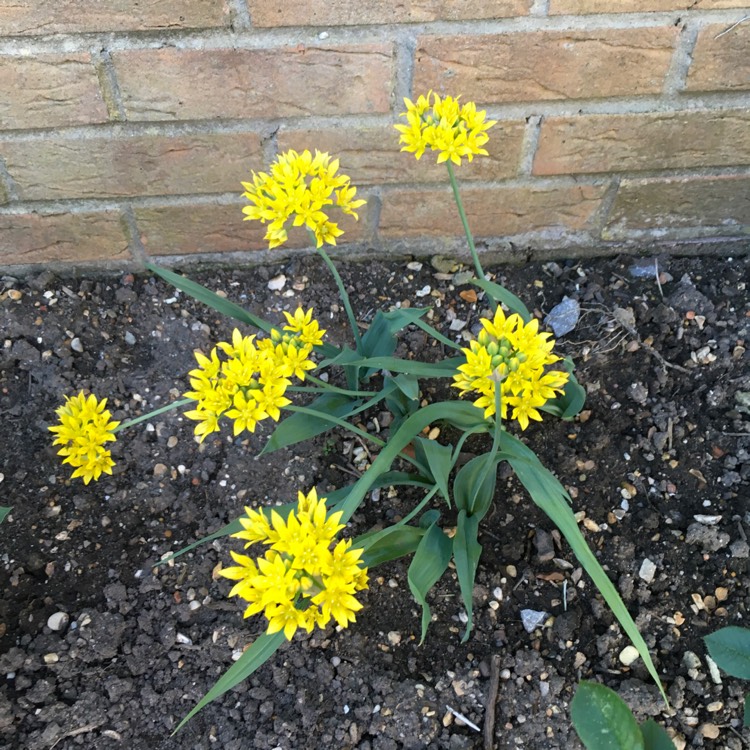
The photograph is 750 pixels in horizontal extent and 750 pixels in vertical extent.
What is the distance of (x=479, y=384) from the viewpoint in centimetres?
99

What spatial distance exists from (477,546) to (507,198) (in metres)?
0.88

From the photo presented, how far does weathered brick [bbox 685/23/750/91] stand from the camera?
1.41m

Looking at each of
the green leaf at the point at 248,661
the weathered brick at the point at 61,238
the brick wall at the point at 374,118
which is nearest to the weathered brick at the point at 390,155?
the brick wall at the point at 374,118

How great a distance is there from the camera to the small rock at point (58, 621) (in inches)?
52.5

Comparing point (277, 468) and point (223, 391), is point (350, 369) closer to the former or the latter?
point (277, 468)

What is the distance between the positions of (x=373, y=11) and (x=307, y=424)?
32.9 inches

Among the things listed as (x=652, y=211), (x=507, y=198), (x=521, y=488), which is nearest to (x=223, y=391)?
(x=521, y=488)

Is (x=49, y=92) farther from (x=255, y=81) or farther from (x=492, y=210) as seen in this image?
(x=492, y=210)

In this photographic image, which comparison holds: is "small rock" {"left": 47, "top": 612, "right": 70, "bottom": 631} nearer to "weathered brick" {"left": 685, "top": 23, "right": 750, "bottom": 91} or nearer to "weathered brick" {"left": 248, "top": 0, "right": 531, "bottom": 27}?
"weathered brick" {"left": 248, "top": 0, "right": 531, "bottom": 27}

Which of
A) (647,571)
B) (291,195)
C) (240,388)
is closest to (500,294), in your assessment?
(291,195)

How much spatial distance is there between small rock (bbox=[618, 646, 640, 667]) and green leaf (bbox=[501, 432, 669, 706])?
173 mm

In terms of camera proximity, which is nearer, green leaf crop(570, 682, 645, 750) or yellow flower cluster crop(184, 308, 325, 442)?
green leaf crop(570, 682, 645, 750)

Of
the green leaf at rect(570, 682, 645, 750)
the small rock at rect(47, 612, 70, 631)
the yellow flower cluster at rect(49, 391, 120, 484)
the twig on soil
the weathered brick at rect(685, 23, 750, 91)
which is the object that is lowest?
the twig on soil

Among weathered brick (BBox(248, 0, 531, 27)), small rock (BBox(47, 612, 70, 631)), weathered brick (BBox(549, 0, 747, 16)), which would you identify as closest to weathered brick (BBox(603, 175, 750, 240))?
weathered brick (BBox(549, 0, 747, 16))
